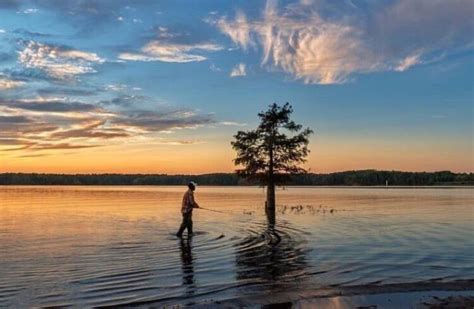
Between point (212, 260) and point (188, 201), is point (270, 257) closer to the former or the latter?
point (212, 260)

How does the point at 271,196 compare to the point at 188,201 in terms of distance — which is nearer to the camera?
the point at 188,201

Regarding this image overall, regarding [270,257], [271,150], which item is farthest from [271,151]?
[270,257]

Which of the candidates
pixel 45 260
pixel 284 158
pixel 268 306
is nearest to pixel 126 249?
pixel 45 260

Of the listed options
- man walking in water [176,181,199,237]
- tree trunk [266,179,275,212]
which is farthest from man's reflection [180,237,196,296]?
tree trunk [266,179,275,212]

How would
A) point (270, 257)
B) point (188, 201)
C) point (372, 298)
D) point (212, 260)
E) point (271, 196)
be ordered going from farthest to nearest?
point (271, 196) → point (188, 201) → point (270, 257) → point (212, 260) → point (372, 298)

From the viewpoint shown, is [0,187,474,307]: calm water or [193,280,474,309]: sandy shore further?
[0,187,474,307]: calm water

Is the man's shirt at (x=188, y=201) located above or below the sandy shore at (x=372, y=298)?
above

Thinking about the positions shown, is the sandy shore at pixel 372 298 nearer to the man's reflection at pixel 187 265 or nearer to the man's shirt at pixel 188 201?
the man's reflection at pixel 187 265

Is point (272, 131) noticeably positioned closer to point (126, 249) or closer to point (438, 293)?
point (126, 249)

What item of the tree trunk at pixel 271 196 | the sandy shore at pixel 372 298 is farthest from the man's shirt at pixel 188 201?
the tree trunk at pixel 271 196

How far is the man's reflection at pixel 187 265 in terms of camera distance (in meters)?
13.5

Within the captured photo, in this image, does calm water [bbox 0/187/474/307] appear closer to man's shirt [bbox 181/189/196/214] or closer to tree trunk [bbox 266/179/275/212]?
man's shirt [bbox 181/189/196/214]

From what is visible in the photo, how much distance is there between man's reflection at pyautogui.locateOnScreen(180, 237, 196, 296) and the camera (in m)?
13.5

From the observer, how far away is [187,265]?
17.1 m
